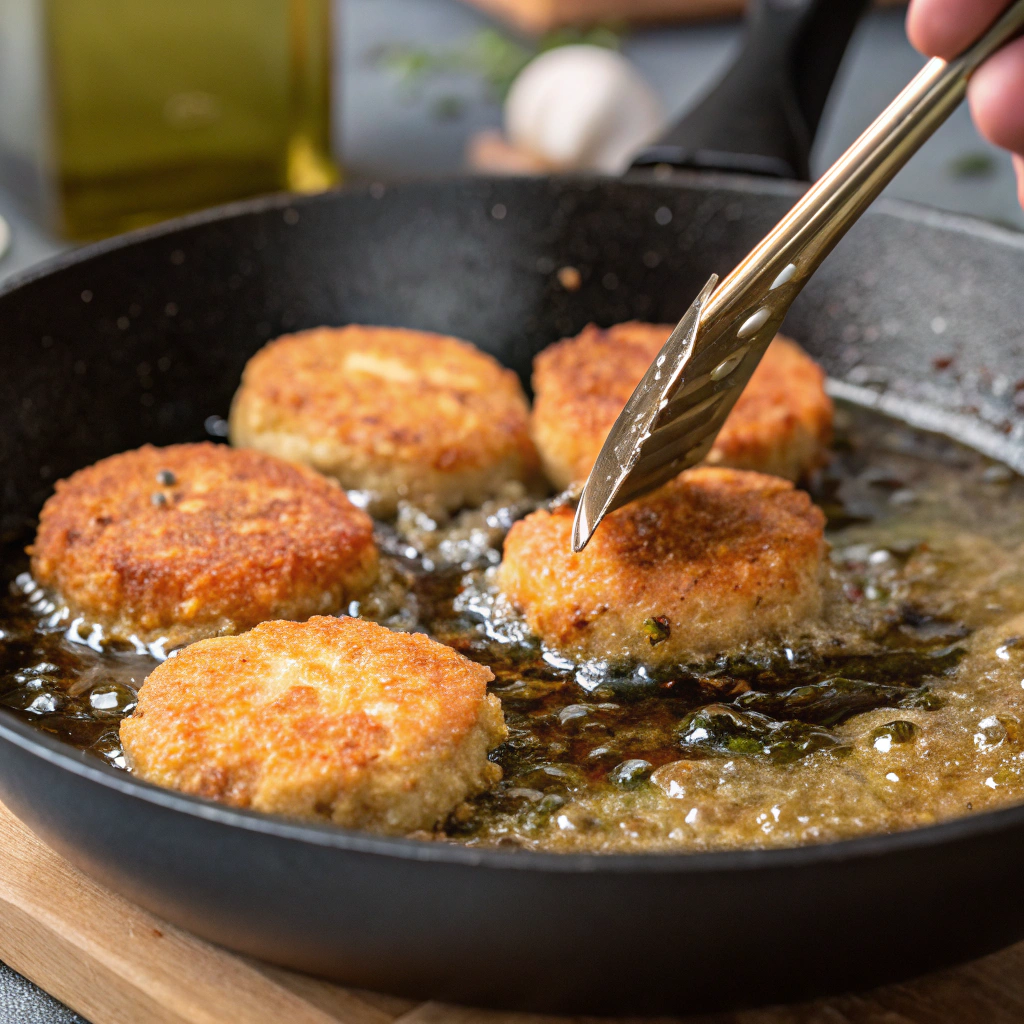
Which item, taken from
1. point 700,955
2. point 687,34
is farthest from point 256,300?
point 687,34

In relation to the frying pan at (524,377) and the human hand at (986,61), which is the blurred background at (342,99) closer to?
the frying pan at (524,377)

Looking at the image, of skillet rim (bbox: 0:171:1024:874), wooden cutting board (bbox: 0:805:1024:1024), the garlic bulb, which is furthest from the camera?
the garlic bulb

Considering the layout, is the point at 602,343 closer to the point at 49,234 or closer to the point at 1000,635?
the point at 1000,635

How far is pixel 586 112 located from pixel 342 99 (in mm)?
999

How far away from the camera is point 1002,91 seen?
1306 millimetres

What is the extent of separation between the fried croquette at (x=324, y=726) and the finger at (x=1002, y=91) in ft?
2.46

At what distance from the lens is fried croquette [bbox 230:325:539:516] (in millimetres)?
1669

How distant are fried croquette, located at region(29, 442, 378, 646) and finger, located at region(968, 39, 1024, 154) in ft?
2.61

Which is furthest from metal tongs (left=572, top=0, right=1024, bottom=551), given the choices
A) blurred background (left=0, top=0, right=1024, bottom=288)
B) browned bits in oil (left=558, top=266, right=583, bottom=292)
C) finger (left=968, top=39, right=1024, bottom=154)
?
blurred background (left=0, top=0, right=1024, bottom=288)

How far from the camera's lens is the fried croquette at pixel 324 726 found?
1.11 m

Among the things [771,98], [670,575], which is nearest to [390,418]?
[670,575]

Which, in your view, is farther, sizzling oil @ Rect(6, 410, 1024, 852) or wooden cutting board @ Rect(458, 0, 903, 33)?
wooden cutting board @ Rect(458, 0, 903, 33)

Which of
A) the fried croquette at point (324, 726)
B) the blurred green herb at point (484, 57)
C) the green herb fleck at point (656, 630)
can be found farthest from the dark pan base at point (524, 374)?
the blurred green herb at point (484, 57)

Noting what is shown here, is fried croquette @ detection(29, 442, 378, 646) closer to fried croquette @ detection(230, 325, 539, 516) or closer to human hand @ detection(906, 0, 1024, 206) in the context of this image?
fried croquette @ detection(230, 325, 539, 516)
